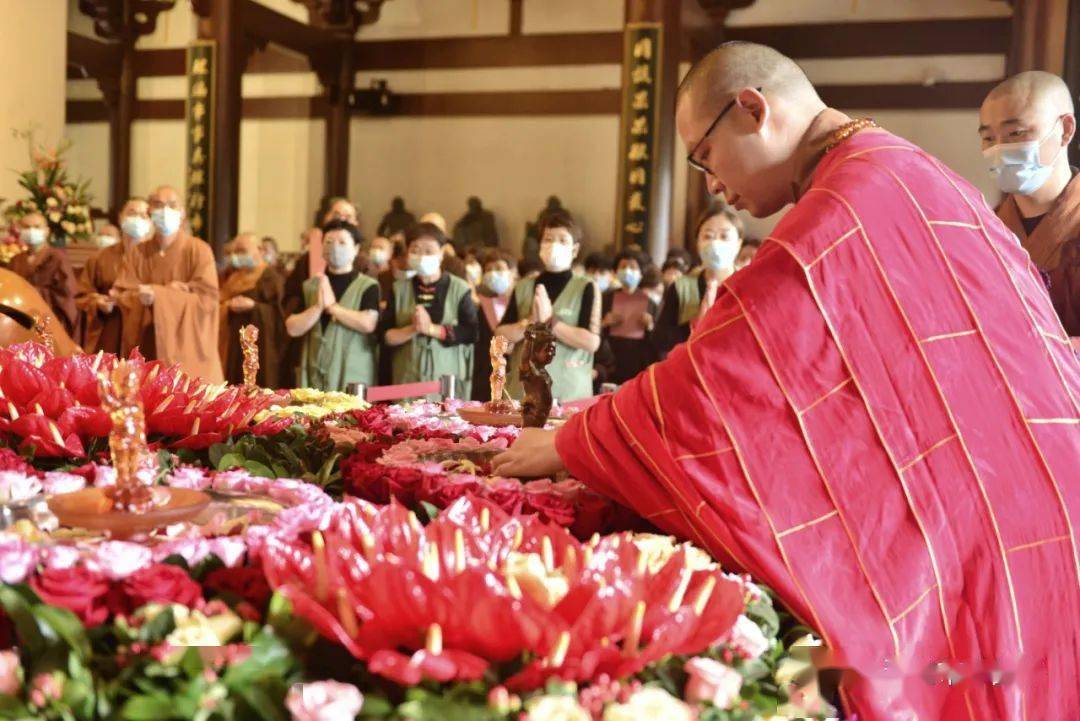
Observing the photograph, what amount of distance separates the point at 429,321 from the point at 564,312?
754mm

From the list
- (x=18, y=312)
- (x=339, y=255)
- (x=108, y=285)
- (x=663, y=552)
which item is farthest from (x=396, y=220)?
(x=663, y=552)

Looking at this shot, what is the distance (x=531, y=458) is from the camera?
165cm

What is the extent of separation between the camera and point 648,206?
970 cm

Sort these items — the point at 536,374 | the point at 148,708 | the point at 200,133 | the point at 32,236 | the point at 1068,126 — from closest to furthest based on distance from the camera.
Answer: the point at 148,708 → the point at 536,374 → the point at 1068,126 → the point at 32,236 → the point at 200,133

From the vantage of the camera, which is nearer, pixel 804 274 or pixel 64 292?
pixel 804 274

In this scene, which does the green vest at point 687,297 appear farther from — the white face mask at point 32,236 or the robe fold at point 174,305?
the white face mask at point 32,236

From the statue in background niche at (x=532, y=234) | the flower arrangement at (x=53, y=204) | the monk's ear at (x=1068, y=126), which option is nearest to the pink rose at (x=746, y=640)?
the monk's ear at (x=1068, y=126)

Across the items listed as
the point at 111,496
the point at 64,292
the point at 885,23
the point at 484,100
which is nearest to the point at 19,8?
the point at 64,292

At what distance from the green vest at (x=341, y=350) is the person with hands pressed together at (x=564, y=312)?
81 cm

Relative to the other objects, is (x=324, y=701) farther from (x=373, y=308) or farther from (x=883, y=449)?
(x=373, y=308)

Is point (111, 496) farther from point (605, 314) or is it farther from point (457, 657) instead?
point (605, 314)

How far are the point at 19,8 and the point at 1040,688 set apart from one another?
413 inches

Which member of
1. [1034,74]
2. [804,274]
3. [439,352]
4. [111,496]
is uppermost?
[1034,74]

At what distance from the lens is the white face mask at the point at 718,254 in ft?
17.3
